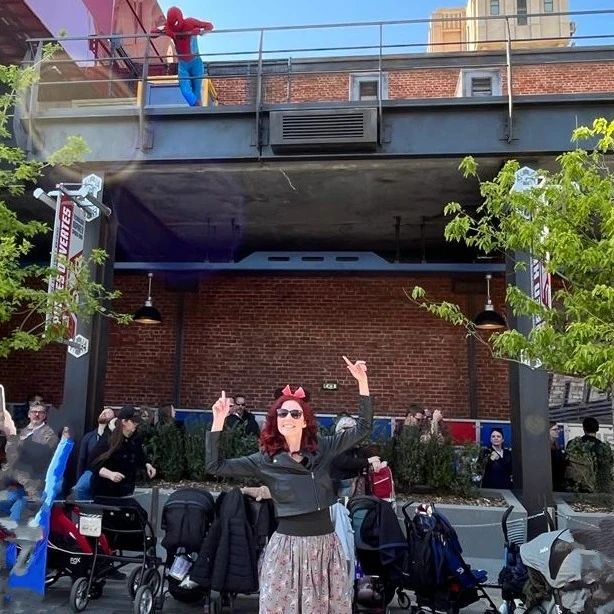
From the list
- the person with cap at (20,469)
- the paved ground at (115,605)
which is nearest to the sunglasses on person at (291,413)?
the paved ground at (115,605)

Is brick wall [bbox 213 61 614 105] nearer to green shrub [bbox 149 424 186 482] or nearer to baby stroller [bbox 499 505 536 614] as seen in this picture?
green shrub [bbox 149 424 186 482]

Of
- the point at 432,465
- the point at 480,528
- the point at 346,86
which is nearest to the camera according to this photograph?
the point at 480,528

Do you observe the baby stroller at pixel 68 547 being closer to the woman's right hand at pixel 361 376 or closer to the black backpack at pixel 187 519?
the black backpack at pixel 187 519

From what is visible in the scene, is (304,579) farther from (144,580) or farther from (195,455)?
(195,455)

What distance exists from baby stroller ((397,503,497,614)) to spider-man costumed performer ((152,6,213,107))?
6555 mm

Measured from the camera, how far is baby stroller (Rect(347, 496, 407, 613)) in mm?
4691

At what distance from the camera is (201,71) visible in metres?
9.11

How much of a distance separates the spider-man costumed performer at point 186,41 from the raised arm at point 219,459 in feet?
21.2

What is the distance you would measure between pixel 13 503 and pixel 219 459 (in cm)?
297

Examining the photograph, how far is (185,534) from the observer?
16.0ft

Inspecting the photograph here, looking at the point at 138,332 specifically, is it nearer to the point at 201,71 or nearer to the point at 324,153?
the point at 201,71

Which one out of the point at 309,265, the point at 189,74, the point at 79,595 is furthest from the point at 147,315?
the point at 79,595

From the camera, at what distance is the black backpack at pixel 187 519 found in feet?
16.0

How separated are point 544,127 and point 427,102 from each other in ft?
4.86
